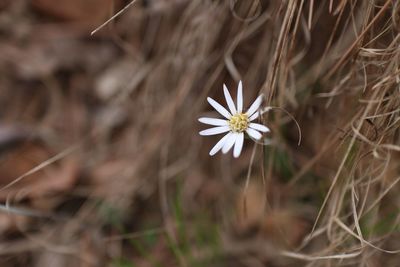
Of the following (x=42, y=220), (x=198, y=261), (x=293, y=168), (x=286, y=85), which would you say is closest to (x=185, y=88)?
(x=286, y=85)

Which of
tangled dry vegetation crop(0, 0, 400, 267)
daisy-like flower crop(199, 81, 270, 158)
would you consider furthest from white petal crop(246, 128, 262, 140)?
tangled dry vegetation crop(0, 0, 400, 267)

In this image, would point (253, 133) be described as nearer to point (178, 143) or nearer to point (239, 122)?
point (239, 122)

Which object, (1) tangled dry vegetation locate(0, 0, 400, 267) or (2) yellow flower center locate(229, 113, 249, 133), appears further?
(1) tangled dry vegetation locate(0, 0, 400, 267)

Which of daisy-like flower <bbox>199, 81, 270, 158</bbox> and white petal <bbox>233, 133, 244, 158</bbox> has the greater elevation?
daisy-like flower <bbox>199, 81, 270, 158</bbox>

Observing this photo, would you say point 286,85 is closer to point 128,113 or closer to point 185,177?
point 185,177

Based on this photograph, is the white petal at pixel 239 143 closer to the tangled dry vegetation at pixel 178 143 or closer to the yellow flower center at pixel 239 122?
the yellow flower center at pixel 239 122

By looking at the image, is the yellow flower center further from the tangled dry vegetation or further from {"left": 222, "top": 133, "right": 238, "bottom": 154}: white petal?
the tangled dry vegetation
